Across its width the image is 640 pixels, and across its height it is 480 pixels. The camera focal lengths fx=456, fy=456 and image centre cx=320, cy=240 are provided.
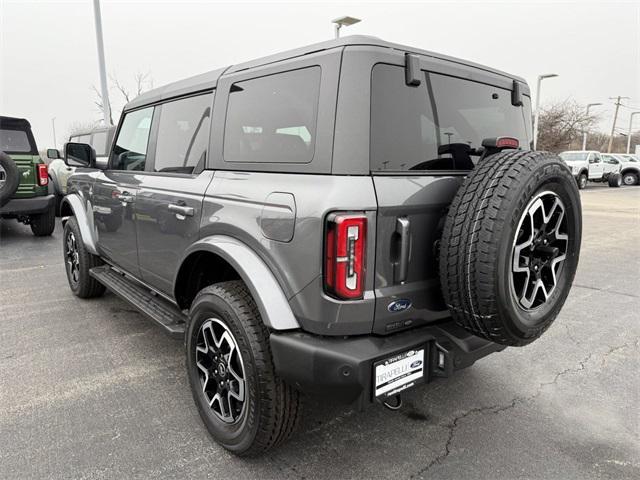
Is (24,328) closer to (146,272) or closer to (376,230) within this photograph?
(146,272)

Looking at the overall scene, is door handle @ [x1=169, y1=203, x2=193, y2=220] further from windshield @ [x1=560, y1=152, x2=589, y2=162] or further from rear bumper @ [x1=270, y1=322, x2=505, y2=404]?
windshield @ [x1=560, y1=152, x2=589, y2=162]

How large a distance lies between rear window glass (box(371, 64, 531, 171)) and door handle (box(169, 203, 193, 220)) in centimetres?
119

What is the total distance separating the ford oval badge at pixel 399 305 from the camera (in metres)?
1.98

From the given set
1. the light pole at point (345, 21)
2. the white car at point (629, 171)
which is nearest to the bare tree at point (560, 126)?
the white car at point (629, 171)

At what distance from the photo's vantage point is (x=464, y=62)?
7.98 ft

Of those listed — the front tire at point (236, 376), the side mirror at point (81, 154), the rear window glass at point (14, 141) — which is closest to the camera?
the front tire at point (236, 376)

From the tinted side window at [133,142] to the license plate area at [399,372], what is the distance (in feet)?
7.74

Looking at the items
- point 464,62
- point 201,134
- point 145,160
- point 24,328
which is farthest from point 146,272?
point 464,62

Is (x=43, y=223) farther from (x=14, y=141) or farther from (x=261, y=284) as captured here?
(x=261, y=284)

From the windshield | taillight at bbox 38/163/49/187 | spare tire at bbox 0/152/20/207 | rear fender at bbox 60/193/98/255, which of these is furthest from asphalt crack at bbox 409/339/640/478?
the windshield

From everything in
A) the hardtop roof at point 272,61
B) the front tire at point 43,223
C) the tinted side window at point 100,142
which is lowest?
the front tire at point 43,223

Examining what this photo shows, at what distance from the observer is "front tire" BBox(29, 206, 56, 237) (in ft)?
26.8

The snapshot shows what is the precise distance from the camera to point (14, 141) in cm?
777

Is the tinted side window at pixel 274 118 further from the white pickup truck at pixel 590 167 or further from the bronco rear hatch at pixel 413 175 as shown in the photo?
the white pickup truck at pixel 590 167
